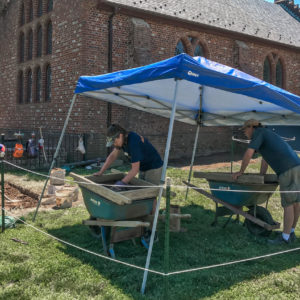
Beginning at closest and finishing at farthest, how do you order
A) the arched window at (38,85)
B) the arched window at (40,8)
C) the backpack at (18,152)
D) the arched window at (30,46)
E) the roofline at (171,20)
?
the backpack at (18,152) → the roofline at (171,20) → the arched window at (40,8) → the arched window at (38,85) → the arched window at (30,46)

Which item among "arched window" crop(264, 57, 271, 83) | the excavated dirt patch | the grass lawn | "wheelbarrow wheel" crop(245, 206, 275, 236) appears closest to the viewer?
the grass lawn

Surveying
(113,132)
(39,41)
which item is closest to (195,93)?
(113,132)

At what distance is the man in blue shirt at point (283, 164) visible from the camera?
5.08m

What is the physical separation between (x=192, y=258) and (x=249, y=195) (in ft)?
4.92

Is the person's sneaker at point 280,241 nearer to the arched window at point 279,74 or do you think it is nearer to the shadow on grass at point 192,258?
the shadow on grass at point 192,258

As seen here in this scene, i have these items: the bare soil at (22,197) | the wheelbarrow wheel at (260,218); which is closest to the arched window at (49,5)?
the bare soil at (22,197)

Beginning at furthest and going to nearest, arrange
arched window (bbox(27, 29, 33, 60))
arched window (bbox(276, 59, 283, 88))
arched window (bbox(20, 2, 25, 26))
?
arched window (bbox(276, 59, 283, 88))
arched window (bbox(20, 2, 25, 26))
arched window (bbox(27, 29, 33, 60))

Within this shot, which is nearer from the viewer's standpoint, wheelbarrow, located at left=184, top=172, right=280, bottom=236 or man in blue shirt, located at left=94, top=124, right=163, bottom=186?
man in blue shirt, located at left=94, top=124, right=163, bottom=186

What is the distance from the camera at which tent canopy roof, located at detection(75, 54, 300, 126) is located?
4.16m

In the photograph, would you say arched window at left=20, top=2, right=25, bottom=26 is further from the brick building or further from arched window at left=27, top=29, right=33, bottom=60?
arched window at left=27, top=29, right=33, bottom=60

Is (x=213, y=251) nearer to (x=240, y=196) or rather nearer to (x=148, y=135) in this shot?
(x=240, y=196)

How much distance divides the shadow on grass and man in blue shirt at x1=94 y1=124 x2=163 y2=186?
107 centimetres

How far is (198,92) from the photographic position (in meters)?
6.25

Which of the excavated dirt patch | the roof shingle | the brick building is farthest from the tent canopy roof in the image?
the roof shingle
